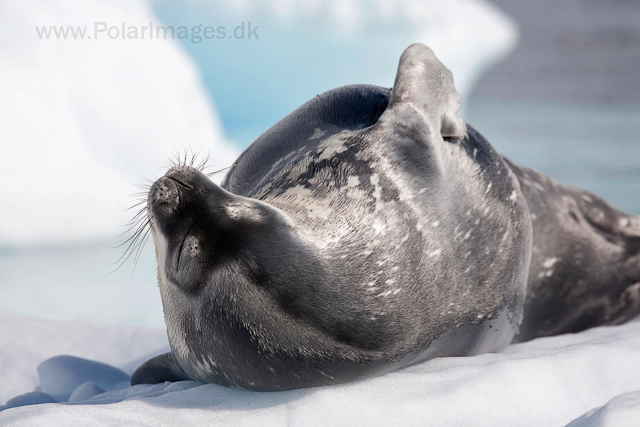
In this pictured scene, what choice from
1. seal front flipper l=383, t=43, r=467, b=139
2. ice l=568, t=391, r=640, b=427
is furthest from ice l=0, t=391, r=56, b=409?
ice l=568, t=391, r=640, b=427

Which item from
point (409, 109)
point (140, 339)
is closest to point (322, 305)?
point (409, 109)

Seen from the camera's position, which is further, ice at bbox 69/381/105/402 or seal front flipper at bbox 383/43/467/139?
ice at bbox 69/381/105/402

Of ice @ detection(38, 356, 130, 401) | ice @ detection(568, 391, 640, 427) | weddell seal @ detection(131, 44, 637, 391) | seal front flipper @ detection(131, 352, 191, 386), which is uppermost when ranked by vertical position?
weddell seal @ detection(131, 44, 637, 391)

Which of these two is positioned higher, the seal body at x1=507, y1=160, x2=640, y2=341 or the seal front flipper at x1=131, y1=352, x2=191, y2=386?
the seal body at x1=507, y1=160, x2=640, y2=341

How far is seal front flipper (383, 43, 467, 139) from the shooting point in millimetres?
1606

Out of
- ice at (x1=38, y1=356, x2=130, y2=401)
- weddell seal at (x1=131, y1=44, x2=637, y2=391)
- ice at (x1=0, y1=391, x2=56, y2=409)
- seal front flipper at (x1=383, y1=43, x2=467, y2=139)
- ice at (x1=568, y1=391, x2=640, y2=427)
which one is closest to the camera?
ice at (x1=568, y1=391, x2=640, y2=427)

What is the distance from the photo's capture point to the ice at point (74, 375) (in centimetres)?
201

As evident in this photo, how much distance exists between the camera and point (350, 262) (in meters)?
1.30

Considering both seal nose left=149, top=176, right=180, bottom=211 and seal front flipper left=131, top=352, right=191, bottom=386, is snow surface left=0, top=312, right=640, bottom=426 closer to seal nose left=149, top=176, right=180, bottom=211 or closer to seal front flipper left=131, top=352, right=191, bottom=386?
seal front flipper left=131, top=352, right=191, bottom=386

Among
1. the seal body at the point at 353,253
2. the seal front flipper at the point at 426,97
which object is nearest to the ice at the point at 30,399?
the seal body at the point at 353,253

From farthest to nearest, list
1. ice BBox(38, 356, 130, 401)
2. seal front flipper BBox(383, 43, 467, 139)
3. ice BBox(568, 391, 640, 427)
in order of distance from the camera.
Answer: ice BBox(38, 356, 130, 401), seal front flipper BBox(383, 43, 467, 139), ice BBox(568, 391, 640, 427)

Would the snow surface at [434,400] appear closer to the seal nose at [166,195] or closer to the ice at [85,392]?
the ice at [85,392]

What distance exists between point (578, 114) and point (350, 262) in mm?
6684

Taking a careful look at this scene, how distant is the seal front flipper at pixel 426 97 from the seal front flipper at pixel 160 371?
2.80 ft
